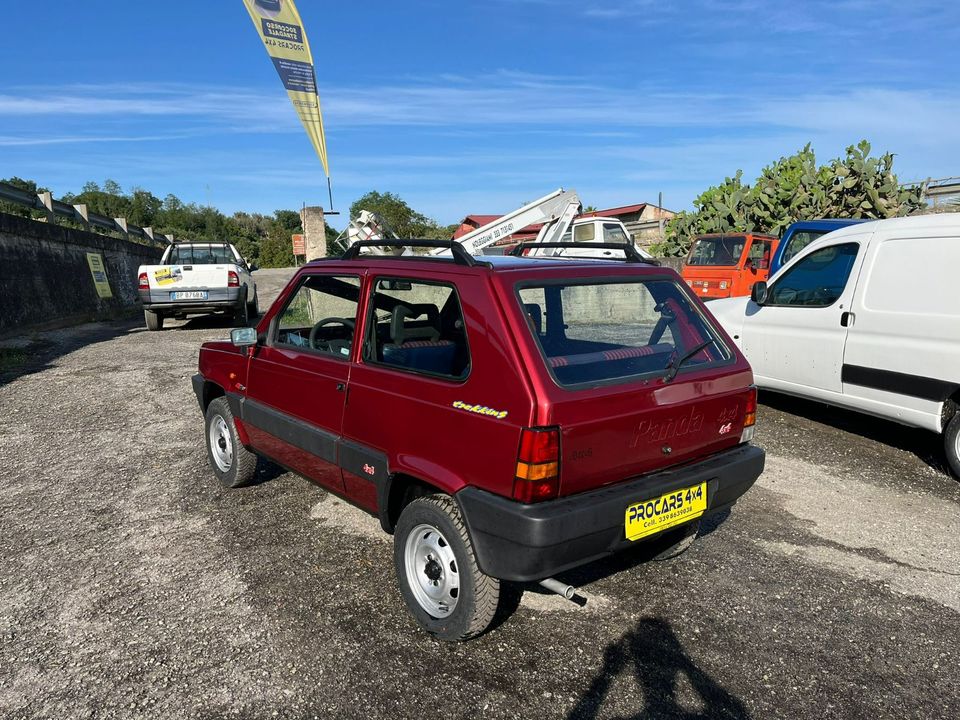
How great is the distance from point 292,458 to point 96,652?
135cm

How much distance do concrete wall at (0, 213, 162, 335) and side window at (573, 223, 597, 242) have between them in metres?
11.9

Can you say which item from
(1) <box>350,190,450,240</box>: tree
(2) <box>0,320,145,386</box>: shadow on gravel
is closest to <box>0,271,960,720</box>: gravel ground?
(2) <box>0,320,145,386</box>: shadow on gravel

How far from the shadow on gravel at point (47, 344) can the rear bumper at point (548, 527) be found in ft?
26.5

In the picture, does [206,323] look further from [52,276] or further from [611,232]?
[611,232]

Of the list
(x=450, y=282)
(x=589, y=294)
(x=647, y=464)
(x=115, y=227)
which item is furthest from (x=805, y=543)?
(x=115, y=227)

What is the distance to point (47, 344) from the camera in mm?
11453

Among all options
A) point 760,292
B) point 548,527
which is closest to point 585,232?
point 760,292

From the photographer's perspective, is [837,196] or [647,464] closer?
[647,464]

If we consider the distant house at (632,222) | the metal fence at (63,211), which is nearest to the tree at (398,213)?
the distant house at (632,222)

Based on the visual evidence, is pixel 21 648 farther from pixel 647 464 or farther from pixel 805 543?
pixel 805 543

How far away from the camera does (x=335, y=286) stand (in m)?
3.88

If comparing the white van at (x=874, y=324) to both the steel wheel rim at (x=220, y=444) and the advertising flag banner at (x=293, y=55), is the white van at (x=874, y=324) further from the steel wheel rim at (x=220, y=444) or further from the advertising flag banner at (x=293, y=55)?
the advertising flag banner at (x=293, y=55)

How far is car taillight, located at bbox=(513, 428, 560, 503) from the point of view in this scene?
251cm

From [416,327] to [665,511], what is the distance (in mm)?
1484
